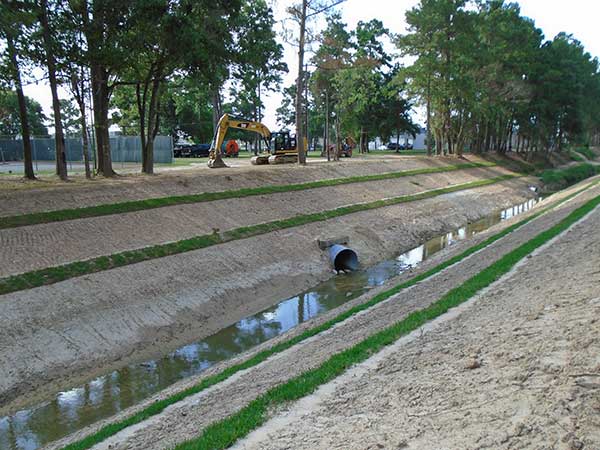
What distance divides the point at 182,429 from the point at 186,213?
15867 millimetres

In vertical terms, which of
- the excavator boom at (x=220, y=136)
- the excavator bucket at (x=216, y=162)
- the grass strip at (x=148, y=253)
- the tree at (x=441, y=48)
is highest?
the tree at (x=441, y=48)

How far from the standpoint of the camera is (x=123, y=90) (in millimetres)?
33688

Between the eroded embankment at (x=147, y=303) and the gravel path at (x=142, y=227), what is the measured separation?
1.61 metres

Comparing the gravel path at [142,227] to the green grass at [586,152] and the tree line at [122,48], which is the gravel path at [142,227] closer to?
the tree line at [122,48]

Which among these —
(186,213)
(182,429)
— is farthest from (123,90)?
(182,429)

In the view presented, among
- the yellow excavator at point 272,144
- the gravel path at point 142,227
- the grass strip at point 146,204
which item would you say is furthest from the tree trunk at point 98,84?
the yellow excavator at point 272,144

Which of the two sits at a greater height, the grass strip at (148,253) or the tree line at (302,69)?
the tree line at (302,69)

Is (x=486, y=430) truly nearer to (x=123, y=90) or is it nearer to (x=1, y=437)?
(x=1, y=437)

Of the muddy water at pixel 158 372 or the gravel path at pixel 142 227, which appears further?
the gravel path at pixel 142 227

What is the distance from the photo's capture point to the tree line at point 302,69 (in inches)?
861

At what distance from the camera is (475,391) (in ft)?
20.5

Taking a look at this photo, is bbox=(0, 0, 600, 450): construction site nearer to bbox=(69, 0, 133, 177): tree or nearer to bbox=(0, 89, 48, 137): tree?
bbox=(69, 0, 133, 177): tree

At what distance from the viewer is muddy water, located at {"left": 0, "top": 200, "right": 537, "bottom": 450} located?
9.86 meters

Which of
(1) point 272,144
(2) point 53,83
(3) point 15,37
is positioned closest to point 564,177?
(1) point 272,144
